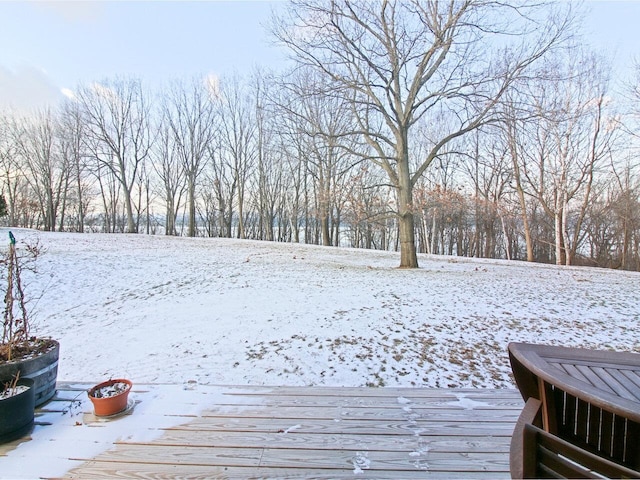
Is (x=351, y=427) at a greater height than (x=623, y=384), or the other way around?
(x=623, y=384)

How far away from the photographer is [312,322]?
4.89m

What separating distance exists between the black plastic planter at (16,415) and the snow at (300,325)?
0.41ft

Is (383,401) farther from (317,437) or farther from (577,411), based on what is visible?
(577,411)

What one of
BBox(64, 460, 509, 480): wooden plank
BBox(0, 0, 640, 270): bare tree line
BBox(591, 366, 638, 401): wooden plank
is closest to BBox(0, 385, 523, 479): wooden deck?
BBox(64, 460, 509, 480): wooden plank

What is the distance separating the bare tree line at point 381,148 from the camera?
898 cm

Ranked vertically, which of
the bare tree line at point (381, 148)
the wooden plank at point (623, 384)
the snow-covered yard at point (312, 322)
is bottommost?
the snow-covered yard at point (312, 322)

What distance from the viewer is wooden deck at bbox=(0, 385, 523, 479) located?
1718mm

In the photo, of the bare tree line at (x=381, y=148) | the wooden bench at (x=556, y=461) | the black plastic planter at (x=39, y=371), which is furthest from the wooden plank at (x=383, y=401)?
the bare tree line at (x=381, y=148)

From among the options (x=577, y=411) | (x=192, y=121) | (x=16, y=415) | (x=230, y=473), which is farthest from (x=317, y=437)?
(x=192, y=121)

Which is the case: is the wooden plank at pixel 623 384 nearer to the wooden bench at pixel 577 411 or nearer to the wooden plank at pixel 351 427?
the wooden bench at pixel 577 411

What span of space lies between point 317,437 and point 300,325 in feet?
9.13

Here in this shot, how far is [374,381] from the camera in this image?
128 inches

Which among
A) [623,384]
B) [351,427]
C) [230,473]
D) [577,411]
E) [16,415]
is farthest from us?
[351,427]

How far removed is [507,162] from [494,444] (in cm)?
2057
